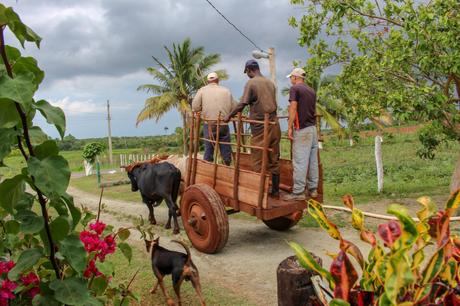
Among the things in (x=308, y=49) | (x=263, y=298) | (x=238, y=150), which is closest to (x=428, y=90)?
(x=308, y=49)

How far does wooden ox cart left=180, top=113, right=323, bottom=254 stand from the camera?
5297 mm

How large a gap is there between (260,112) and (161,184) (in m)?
2.28

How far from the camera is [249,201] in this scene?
5.43 metres

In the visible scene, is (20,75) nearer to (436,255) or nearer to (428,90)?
(436,255)

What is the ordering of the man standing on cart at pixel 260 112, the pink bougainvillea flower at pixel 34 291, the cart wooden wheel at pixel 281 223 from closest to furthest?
the pink bougainvillea flower at pixel 34 291 < the man standing on cart at pixel 260 112 < the cart wooden wheel at pixel 281 223

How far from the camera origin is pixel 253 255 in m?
5.84

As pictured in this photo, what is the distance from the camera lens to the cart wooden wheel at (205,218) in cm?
550

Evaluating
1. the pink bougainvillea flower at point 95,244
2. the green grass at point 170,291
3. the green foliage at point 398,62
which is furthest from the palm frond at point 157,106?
the pink bougainvillea flower at point 95,244

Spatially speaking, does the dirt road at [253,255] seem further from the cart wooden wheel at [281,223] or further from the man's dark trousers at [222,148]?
the man's dark trousers at [222,148]

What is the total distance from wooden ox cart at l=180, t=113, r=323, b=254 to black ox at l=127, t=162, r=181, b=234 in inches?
29.7

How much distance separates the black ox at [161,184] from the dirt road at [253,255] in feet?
1.60

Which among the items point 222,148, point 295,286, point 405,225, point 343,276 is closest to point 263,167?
point 222,148

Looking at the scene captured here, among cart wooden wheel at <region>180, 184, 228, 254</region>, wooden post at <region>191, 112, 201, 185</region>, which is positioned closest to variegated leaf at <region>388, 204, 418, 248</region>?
cart wooden wheel at <region>180, 184, 228, 254</region>

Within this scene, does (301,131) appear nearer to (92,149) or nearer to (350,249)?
(350,249)
